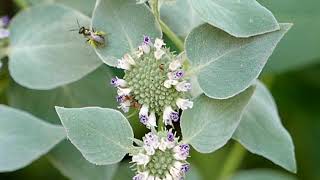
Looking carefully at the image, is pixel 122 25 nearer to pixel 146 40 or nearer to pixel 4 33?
pixel 146 40

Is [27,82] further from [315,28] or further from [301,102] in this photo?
[301,102]

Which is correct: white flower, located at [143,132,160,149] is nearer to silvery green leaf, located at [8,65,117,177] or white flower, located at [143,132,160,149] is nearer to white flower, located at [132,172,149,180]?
white flower, located at [132,172,149,180]

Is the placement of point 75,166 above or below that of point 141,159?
below

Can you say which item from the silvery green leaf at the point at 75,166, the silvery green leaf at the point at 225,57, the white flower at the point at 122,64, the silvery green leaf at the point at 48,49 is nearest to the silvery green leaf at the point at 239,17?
the silvery green leaf at the point at 225,57

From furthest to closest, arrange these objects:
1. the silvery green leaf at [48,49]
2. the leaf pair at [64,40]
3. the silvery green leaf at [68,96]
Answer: the silvery green leaf at [68,96] → the silvery green leaf at [48,49] → the leaf pair at [64,40]

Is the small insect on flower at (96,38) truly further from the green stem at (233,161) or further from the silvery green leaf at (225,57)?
the green stem at (233,161)

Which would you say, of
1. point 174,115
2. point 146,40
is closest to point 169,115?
point 174,115
